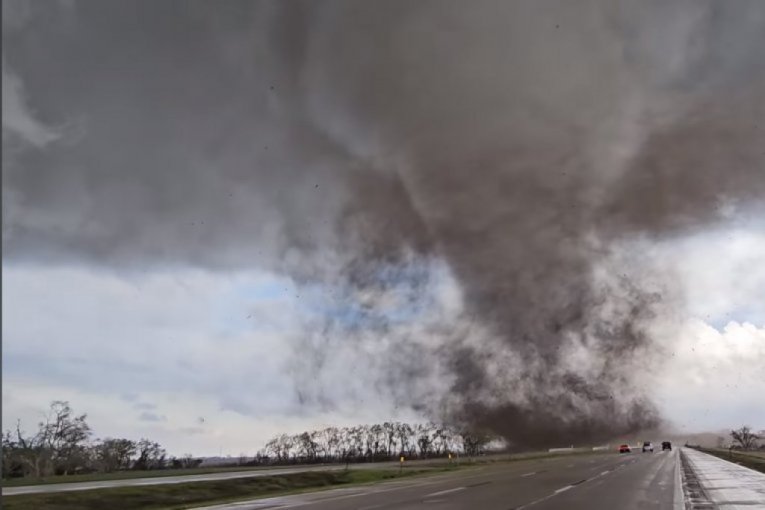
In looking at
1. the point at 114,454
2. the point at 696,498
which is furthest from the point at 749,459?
the point at 114,454

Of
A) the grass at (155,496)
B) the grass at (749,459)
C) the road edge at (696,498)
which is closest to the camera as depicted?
the road edge at (696,498)

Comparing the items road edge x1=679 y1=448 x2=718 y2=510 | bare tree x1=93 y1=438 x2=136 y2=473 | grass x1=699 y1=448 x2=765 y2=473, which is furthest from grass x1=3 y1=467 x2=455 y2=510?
bare tree x1=93 y1=438 x2=136 y2=473

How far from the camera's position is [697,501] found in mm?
23125

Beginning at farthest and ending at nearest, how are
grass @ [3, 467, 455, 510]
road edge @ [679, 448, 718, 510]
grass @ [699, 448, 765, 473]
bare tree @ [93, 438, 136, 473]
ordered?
bare tree @ [93, 438, 136, 473]
grass @ [699, 448, 765, 473]
grass @ [3, 467, 455, 510]
road edge @ [679, 448, 718, 510]

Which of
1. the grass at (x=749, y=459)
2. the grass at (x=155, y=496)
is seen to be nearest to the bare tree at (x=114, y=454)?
the grass at (x=155, y=496)

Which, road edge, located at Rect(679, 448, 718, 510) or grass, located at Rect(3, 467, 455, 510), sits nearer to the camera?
road edge, located at Rect(679, 448, 718, 510)

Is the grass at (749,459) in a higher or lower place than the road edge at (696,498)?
lower

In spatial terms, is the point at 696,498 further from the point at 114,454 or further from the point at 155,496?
the point at 114,454

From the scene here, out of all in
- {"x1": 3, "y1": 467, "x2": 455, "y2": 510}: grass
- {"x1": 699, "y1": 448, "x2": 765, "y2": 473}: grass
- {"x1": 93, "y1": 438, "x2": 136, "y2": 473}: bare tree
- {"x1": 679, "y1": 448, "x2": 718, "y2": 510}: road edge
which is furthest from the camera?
{"x1": 93, "y1": 438, "x2": 136, "y2": 473}: bare tree

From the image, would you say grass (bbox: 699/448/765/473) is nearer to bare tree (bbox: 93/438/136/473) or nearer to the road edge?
the road edge

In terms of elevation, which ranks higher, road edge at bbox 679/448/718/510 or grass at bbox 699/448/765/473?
road edge at bbox 679/448/718/510

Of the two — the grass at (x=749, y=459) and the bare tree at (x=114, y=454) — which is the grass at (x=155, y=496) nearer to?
the grass at (x=749, y=459)

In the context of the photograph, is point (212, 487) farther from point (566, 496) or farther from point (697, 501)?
point (697, 501)

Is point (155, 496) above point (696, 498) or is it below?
above
